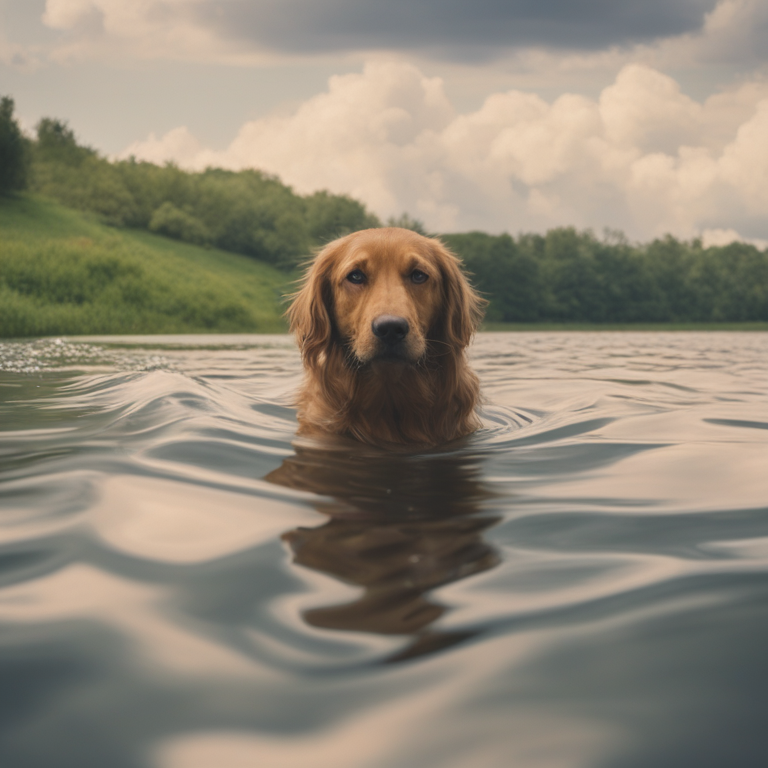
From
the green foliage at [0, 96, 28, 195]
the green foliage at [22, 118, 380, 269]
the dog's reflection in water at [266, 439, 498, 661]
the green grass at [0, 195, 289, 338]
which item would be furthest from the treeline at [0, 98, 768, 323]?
the dog's reflection in water at [266, 439, 498, 661]

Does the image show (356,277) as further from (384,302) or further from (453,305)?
(453,305)

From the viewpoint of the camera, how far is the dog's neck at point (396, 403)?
4.95 metres

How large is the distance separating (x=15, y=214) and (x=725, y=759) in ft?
188

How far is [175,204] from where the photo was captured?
8275cm

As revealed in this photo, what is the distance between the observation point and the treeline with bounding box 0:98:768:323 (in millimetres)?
74812

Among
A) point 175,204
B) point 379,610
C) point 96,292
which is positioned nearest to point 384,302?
point 379,610

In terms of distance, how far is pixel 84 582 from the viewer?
6.36 ft

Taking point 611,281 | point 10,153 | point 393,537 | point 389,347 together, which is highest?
point 10,153

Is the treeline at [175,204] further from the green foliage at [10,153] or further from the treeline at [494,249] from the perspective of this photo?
the green foliage at [10,153]

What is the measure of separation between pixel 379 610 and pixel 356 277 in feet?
11.2

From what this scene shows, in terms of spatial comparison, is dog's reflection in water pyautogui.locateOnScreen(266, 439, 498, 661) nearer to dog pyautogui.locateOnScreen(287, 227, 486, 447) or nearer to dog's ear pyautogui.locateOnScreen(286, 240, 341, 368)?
dog pyautogui.locateOnScreen(287, 227, 486, 447)

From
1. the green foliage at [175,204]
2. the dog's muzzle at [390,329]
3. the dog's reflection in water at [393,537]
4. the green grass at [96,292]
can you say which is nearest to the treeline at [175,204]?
the green foliage at [175,204]

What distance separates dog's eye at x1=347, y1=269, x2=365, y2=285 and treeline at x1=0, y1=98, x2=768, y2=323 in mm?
64126

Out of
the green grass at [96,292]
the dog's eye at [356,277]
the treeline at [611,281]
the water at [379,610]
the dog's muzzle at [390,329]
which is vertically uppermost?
the treeline at [611,281]
